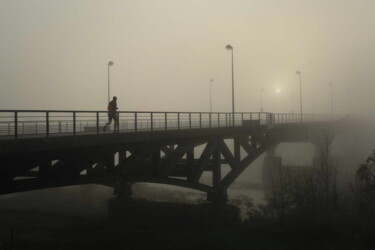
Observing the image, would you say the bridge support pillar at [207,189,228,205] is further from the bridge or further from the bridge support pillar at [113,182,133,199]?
the bridge support pillar at [113,182,133,199]

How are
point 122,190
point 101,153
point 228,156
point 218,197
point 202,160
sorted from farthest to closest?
1. point 122,190
2. point 228,156
3. point 218,197
4. point 202,160
5. point 101,153

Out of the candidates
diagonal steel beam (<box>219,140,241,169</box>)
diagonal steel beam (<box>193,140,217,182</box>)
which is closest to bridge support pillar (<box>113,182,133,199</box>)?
diagonal steel beam (<box>219,140,241,169</box>)

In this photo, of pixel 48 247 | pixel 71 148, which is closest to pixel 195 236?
pixel 48 247

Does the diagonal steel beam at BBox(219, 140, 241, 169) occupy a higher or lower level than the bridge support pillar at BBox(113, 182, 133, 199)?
higher

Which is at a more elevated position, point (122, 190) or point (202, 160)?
point (202, 160)

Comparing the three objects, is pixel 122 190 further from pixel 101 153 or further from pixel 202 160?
pixel 101 153

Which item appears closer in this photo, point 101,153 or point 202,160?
point 101,153

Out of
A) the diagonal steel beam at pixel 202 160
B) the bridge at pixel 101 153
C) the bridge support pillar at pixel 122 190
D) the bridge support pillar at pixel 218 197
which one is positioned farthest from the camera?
the bridge support pillar at pixel 122 190

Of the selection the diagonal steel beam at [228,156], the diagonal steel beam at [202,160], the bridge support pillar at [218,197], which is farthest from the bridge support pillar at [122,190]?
the diagonal steel beam at [202,160]

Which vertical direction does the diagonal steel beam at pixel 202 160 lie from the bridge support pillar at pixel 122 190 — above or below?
above

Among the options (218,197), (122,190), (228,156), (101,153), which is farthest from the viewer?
(122,190)

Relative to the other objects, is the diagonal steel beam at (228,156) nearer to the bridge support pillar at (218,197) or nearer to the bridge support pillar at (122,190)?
the bridge support pillar at (218,197)

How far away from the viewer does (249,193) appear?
4453 cm

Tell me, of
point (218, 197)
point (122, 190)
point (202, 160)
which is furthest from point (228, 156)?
point (122, 190)
